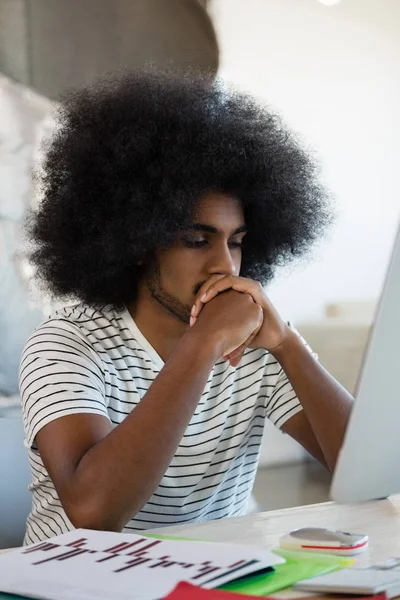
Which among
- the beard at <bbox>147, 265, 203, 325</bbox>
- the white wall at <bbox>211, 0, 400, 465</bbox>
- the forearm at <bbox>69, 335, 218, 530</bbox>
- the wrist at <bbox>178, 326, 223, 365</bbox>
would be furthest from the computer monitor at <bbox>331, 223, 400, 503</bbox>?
the white wall at <bbox>211, 0, 400, 465</bbox>

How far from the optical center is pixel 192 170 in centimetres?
148

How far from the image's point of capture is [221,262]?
4.80 feet

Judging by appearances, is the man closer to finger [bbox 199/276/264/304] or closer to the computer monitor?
finger [bbox 199/276/264/304]

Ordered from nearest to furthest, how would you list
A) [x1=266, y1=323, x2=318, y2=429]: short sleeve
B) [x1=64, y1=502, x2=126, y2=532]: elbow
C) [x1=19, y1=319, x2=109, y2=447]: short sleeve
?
[x1=64, y1=502, x2=126, y2=532]: elbow
[x1=19, y1=319, x2=109, y2=447]: short sleeve
[x1=266, y1=323, x2=318, y2=429]: short sleeve

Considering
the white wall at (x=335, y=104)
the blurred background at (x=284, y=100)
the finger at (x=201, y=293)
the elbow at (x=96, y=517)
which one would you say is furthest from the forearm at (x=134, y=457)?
the white wall at (x=335, y=104)

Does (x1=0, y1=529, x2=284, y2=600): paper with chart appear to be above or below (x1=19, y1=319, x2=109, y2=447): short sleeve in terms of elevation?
below

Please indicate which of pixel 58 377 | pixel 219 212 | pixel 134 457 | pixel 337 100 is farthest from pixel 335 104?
pixel 134 457

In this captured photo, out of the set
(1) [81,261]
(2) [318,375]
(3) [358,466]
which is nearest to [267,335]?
(2) [318,375]

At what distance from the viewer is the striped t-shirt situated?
127 centimetres

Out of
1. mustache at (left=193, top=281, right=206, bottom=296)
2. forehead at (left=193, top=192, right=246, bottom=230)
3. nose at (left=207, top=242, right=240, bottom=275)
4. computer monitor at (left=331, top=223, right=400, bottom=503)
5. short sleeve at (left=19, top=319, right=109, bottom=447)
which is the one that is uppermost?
forehead at (left=193, top=192, right=246, bottom=230)

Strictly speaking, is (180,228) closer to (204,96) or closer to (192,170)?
(192,170)

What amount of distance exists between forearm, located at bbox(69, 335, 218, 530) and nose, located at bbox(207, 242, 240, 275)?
0.30 meters

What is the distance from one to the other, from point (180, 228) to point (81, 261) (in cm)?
22

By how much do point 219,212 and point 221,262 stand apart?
0.11m
